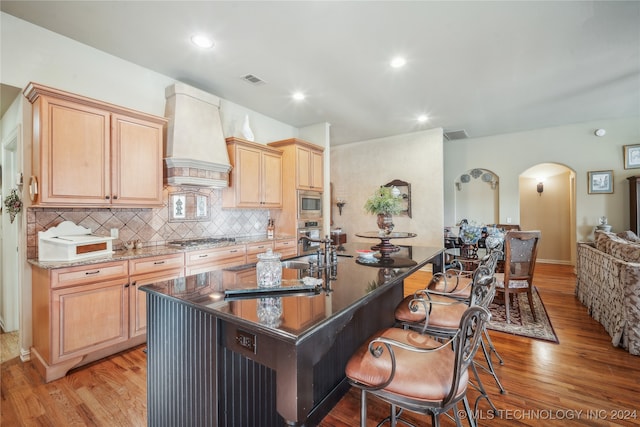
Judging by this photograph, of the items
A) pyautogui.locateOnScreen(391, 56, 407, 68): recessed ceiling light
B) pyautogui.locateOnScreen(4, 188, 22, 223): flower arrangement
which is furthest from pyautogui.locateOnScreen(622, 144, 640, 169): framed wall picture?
pyautogui.locateOnScreen(4, 188, 22, 223): flower arrangement

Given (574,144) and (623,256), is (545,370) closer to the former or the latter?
(623,256)

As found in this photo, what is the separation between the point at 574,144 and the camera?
5.39 meters

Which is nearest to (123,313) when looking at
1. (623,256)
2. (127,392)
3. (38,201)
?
(127,392)

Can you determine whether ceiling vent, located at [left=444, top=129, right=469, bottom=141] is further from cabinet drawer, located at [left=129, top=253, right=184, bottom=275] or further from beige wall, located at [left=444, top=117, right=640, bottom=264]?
cabinet drawer, located at [left=129, top=253, right=184, bottom=275]

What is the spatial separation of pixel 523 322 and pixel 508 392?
4.97 feet

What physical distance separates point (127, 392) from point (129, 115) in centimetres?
238

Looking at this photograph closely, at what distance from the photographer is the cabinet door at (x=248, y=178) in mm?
3832

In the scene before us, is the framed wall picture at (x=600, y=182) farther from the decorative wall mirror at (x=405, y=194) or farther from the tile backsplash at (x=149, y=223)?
the tile backsplash at (x=149, y=223)

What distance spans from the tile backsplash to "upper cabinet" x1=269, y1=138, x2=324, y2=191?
882 millimetres

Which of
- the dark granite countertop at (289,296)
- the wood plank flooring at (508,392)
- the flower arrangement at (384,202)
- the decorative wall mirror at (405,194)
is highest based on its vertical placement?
the decorative wall mirror at (405,194)

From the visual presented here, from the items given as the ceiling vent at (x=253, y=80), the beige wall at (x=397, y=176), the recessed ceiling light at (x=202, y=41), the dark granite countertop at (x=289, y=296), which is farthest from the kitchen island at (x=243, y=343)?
the beige wall at (x=397, y=176)

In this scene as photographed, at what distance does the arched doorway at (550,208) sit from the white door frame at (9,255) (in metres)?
8.91

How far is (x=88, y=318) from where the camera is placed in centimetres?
223

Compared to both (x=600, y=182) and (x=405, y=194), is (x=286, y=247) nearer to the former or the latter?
(x=405, y=194)
